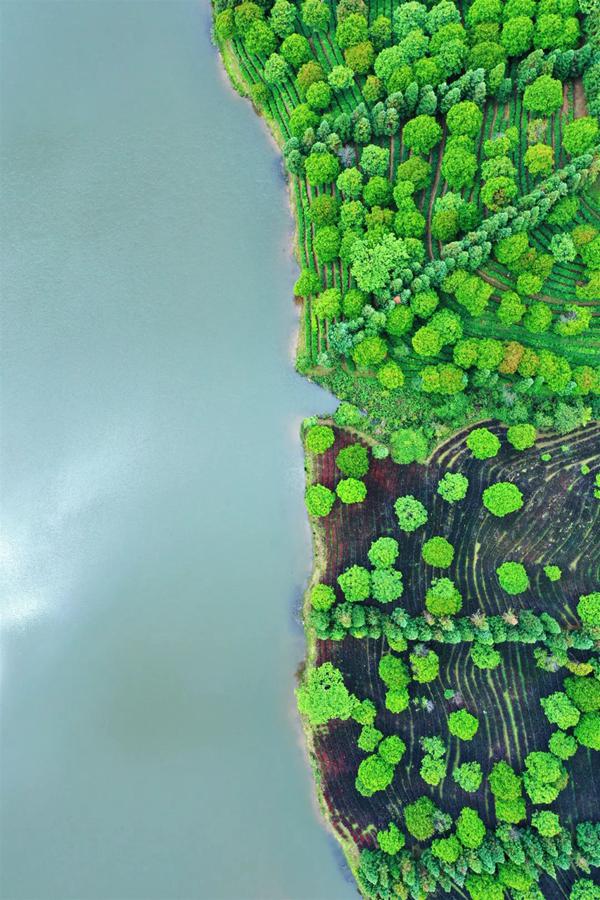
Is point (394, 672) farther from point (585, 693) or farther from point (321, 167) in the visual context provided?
point (321, 167)

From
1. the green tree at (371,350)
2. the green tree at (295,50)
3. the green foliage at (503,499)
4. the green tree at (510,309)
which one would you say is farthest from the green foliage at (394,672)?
the green tree at (295,50)

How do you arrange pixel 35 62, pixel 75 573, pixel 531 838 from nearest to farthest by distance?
pixel 531 838 < pixel 75 573 < pixel 35 62

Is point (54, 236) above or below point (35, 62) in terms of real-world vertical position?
below

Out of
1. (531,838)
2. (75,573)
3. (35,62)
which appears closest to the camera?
(531,838)

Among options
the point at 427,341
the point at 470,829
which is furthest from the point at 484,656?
the point at 427,341

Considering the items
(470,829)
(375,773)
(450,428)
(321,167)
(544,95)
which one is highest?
(321,167)

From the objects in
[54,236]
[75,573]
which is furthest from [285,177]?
[75,573]

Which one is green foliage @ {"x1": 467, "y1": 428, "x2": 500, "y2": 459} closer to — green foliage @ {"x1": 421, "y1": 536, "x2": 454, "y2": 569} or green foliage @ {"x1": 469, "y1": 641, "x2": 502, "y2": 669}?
green foliage @ {"x1": 421, "y1": 536, "x2": 454, "y2": 569}

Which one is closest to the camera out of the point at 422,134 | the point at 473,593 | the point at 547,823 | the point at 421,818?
the point at 547,823

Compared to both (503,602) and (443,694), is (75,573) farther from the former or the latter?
(503,602)
